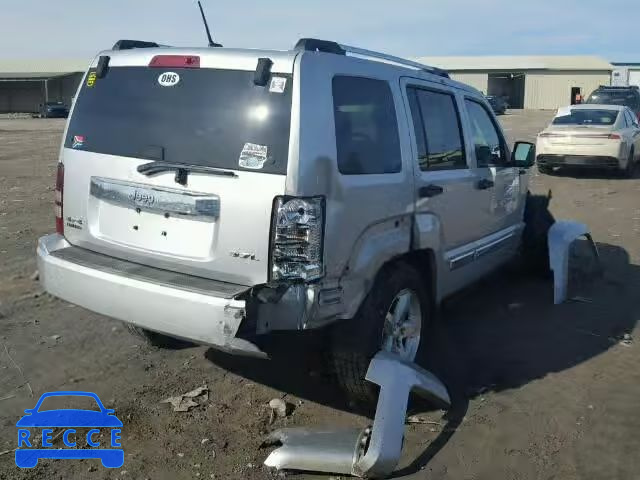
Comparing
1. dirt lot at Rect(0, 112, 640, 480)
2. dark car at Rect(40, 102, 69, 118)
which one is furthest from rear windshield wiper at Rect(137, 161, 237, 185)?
dark car at Rect(40, 102, 69, 118)

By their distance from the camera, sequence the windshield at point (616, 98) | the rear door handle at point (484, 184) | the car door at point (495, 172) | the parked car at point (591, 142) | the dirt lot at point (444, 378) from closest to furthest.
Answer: the dirt lot at point (444, 378), the rear door handle at point (484, 184), the car door at point (495, 172), the parked car at point (591, 142), the windshield at point (616, 98)

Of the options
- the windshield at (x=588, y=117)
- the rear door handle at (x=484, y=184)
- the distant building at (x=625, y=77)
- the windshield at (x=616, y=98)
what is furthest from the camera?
the distant building at (x=625, y=77)

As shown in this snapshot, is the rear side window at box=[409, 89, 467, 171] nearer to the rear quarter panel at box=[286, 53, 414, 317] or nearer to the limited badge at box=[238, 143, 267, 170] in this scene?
the rear quarter panel at box=[286, 53, 414, 317]

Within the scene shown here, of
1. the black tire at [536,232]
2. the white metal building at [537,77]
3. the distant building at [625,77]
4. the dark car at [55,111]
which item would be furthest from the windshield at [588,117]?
the distant building at [625,77]

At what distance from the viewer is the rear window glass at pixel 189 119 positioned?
11.2 ft

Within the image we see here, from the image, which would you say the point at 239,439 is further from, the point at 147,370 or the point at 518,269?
the point at 518,269

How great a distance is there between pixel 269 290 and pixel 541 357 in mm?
2712

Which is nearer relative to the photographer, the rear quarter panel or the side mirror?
the rear quarter panel

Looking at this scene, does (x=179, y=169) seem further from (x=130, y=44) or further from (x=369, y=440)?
(x=369, y=440)

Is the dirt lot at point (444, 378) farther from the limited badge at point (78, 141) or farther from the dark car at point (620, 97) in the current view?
the dark car at point (620, 97)

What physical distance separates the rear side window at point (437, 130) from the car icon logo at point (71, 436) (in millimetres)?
2531

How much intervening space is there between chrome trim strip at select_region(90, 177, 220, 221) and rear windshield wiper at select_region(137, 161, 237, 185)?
7 cm

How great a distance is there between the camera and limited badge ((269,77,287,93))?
135 inches

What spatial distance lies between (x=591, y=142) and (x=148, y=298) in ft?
42.2
